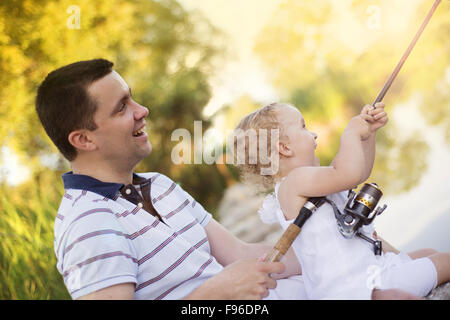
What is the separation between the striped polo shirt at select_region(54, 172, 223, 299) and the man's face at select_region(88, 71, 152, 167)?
0.38ft

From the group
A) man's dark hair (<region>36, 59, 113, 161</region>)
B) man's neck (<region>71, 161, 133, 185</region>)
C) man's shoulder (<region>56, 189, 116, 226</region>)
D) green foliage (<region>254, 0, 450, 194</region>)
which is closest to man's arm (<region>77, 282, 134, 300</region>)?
man's shoulder (<region>56, 189, 116, 226</region>)

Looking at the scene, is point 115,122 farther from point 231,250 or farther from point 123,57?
point 123,57

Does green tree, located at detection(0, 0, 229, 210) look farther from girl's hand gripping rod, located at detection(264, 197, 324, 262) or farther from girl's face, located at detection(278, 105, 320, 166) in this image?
girl's hand gripping rod, located at detection(264, 197, 324, 262)

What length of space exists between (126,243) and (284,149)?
58 cm

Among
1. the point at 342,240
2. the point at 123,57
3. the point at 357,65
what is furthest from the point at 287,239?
the point at 357,65

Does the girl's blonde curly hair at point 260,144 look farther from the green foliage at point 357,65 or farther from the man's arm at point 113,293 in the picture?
the green foliage at point 357,65

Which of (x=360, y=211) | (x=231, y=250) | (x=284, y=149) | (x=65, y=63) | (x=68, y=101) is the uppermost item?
(x=65, y=63)

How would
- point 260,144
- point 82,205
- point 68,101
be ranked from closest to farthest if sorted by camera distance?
point 82,205 → point 68,101 → point 260,144

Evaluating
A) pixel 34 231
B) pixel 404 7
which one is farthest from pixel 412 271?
pixel 404 7

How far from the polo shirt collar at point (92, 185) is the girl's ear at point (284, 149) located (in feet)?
1.67

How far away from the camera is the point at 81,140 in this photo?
1287 millimetres

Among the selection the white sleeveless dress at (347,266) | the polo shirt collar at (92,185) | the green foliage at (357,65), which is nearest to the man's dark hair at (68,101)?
the polo shirt collar at (92,185)
